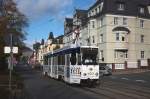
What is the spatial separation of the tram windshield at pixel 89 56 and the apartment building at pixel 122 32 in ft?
141

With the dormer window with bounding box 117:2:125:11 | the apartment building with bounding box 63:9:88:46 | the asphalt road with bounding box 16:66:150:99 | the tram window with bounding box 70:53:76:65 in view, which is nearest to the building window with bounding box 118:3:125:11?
the dormer window with bounding box 117:2:125:11

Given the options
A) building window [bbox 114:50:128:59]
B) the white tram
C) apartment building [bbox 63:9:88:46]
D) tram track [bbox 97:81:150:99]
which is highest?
apartment building [bbox 63:9:88:46]

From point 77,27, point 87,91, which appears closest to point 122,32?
point 77,27

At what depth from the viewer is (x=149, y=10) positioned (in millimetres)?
80875

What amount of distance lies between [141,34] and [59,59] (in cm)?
4488

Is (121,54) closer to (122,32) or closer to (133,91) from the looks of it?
(122,32)

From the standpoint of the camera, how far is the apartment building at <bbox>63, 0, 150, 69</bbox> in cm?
7450

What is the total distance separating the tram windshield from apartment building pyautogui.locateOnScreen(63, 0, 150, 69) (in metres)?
43.1

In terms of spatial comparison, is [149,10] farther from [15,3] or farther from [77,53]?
[77,53]

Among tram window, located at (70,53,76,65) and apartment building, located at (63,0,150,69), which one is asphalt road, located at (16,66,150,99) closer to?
tram window, located at (70,53,76,65)

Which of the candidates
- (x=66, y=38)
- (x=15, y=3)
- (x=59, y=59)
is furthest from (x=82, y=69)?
(x=66, y=38)

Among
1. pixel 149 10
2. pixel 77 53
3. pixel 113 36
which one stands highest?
pixel 149 10

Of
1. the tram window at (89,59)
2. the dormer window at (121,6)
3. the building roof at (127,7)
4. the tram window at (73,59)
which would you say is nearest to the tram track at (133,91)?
the tram window at (89,59)

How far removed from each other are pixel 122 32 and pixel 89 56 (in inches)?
1830
